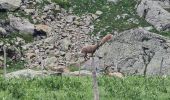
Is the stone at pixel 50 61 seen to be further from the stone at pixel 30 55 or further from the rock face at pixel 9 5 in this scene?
the rock face at pixel 9 5

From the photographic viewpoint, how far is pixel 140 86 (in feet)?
85.4

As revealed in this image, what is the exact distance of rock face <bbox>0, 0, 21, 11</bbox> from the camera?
74.9 m

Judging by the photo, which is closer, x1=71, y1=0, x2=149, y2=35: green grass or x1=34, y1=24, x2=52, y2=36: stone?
x1=34, y1=24, x2=52, y2=36: stone

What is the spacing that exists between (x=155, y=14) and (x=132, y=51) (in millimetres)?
17629

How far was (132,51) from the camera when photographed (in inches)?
2413

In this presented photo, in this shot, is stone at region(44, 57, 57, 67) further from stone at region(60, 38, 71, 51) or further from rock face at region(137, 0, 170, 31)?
rock face at region(137, 0, 170, 31)

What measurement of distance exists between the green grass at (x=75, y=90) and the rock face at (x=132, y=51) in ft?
108

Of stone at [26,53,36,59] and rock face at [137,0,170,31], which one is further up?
rock face at [137,0,170,31]

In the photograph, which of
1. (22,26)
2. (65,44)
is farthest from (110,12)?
(22,26)

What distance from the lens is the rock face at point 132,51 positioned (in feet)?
197

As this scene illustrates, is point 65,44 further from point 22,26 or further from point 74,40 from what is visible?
point 22,26

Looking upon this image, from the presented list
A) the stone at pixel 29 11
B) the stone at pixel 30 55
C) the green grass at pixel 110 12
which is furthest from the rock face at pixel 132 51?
the stone at pixel 29 11

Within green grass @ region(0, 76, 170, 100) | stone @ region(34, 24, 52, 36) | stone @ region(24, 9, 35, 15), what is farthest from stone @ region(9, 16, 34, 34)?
green grass @ region(0, 76, 170, 100)

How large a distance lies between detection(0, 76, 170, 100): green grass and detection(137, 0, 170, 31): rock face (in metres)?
49.2
